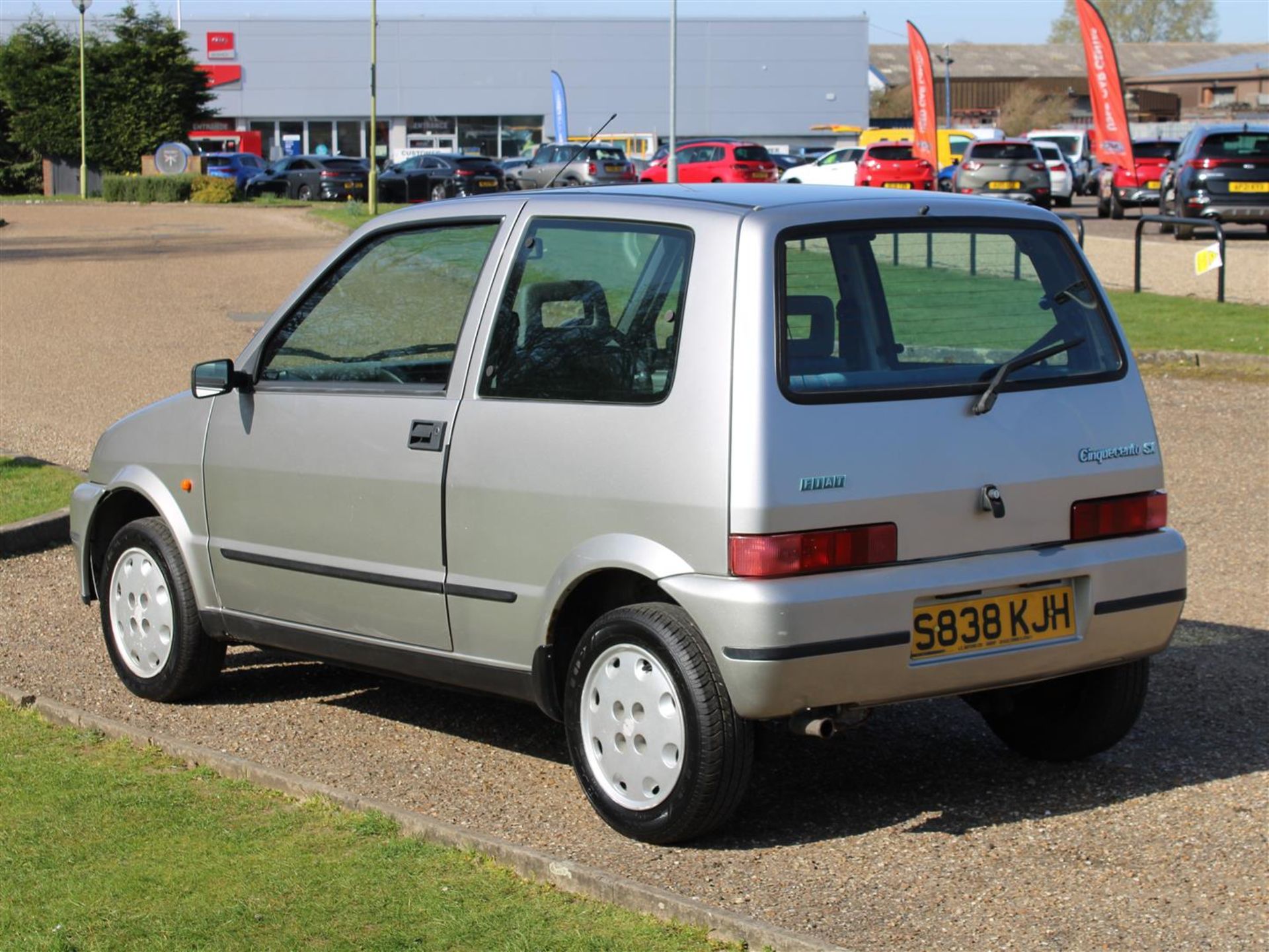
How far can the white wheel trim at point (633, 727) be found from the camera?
4.57 m

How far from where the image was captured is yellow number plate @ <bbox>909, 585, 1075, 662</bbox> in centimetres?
453

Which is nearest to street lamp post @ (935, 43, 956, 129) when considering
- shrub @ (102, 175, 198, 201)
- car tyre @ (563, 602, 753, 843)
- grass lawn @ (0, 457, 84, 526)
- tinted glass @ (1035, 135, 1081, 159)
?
tinted glass @ (1035, 135, 1081, 159)

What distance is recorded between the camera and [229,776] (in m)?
5.27

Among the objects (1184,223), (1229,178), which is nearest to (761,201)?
(1184,223)

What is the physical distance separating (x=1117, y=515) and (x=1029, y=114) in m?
86.8

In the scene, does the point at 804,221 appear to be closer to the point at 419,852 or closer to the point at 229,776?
the point at 419,852

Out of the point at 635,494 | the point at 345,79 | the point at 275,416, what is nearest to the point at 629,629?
the point at 635,494

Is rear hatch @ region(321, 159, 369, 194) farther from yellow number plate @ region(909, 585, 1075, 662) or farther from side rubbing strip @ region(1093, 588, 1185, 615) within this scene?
yellow number plate @ region(909, 585, 1075, 662)

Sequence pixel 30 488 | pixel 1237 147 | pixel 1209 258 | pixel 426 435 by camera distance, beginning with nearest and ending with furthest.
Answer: pixel 426 435, pixel 30 488, pixel 1209 258, pixel 1237 147

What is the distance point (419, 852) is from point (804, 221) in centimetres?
195

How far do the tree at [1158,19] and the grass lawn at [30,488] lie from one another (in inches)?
5399

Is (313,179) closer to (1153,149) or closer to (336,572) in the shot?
(1153,149)

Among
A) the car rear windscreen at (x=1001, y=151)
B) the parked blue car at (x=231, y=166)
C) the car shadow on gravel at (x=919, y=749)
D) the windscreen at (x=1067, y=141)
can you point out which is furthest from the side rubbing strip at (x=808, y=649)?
the parked blue car at (x=231, y=166)

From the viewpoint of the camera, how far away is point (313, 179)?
53.2 meters
